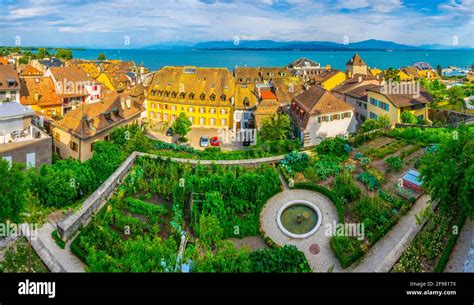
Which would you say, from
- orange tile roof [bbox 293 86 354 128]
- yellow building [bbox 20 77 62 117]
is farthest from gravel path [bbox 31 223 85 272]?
yellow building [bbox 20 77 62 117]

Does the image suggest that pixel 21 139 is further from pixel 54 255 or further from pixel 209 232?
pixel 209 232

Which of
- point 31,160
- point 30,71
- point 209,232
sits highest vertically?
point 30,71

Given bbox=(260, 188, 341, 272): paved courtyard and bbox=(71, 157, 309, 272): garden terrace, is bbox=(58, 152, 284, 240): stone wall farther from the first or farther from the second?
bbox=(260, 188, 341, 272): paved courtyard

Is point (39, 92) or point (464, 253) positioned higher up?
point (39, 92)

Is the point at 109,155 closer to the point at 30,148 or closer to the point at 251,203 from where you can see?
the point at 30,148

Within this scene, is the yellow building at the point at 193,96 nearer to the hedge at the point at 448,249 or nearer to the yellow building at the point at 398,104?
the yellow building at the point at 398,104

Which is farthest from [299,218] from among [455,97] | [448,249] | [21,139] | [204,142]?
[455,97]
